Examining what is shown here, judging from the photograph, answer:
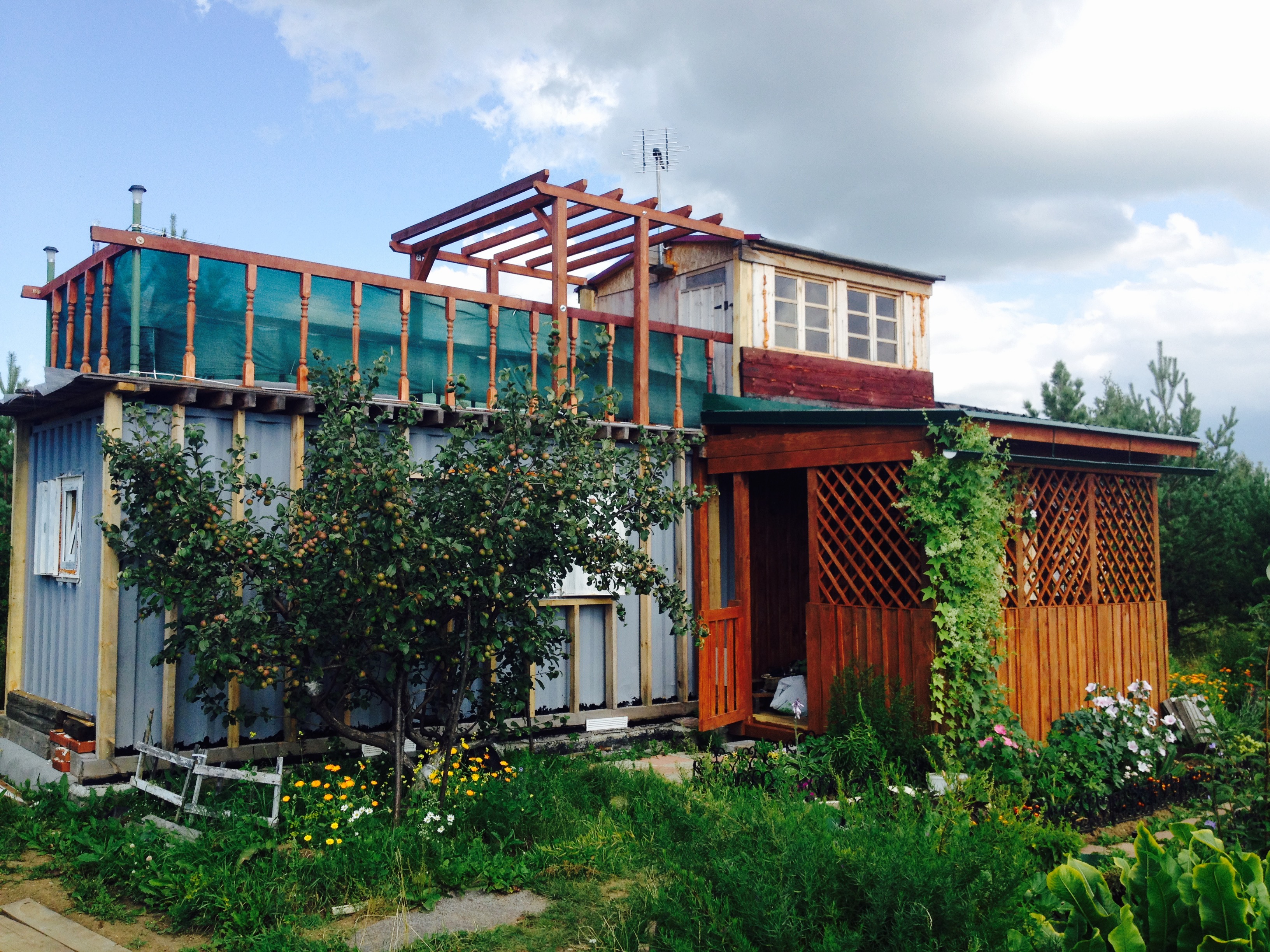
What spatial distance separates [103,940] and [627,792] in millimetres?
3431

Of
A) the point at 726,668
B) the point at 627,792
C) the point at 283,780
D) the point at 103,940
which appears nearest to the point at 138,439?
the point at 283,780

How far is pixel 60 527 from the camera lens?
8000 millimetres

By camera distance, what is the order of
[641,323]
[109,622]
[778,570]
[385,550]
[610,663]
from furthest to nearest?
[778,570], [641,323], [610,663], [109,622], [385,550]

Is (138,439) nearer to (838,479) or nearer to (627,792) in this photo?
(627,792)

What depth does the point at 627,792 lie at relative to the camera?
7.19 metres

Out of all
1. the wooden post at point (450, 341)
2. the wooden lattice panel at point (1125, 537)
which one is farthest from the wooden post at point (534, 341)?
the wooden lattice panel at point (1125, 537)

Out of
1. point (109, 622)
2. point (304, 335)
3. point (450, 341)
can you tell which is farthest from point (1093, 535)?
point (109, 622)

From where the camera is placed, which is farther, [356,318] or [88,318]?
[356,318]

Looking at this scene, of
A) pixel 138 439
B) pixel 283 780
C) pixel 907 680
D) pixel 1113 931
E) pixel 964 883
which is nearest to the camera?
pixel 1113 931

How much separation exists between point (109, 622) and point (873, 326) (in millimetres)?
9084

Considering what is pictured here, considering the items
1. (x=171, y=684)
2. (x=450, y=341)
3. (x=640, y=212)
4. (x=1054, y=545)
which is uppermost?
(x=640, y=212)

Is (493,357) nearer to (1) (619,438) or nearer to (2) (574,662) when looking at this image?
(1) (619,438)

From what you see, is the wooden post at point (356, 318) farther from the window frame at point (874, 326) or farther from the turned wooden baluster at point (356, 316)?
the window frame at point (874, 326)

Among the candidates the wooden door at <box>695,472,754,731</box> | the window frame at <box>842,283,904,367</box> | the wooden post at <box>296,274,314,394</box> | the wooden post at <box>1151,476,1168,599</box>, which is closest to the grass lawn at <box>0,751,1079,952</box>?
the wooden door at <box>695,472,754,731</box>
